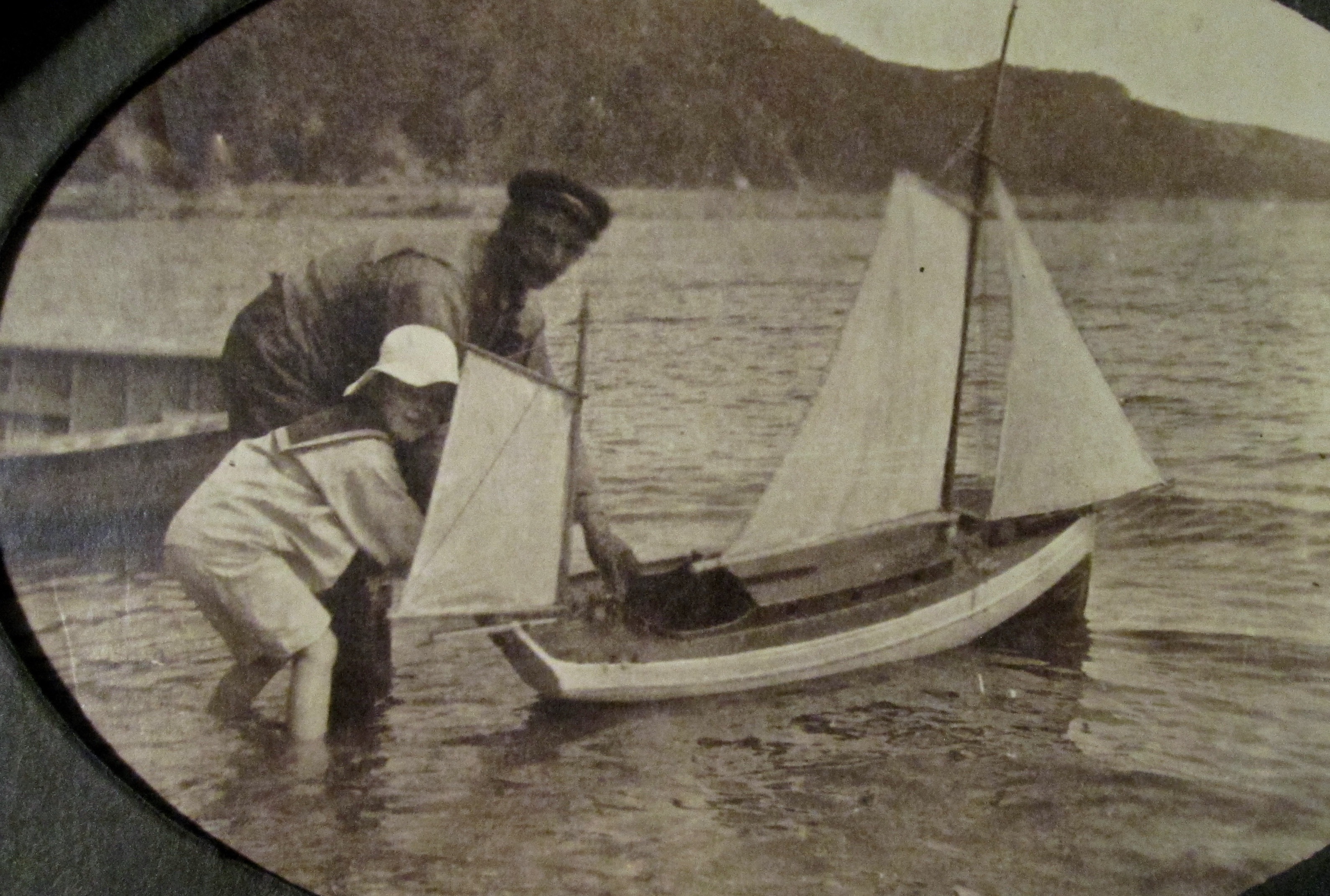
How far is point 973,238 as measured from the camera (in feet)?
8.65

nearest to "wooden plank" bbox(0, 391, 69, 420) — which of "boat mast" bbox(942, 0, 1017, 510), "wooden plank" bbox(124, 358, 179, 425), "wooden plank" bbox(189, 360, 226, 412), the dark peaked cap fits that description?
"wooden plank" bbox(124, 358, 179, 425)

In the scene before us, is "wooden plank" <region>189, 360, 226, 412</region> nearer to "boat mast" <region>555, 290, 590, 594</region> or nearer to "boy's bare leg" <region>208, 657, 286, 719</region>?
"boy's bare leg" <region>208, 657, 286, 719</region>

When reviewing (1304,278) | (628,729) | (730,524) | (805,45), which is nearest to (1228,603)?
(1304,278)

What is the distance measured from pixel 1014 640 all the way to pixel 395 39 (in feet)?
5.35

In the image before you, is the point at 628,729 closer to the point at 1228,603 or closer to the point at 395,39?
→ the point at 1228,603

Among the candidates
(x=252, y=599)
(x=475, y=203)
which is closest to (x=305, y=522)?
(x=252, y=599)

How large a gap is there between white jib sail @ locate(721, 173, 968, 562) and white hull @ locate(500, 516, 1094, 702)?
0.19 m

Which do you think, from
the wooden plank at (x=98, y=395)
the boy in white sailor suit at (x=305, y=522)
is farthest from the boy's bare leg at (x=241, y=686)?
the wooden plank at (x=98, y=395)

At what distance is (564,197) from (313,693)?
105 centimetres

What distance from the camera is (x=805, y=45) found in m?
2.61

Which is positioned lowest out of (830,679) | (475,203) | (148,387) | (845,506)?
(830,679)

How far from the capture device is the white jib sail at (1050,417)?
2.61 m

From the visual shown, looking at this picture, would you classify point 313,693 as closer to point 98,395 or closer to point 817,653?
point 98,395

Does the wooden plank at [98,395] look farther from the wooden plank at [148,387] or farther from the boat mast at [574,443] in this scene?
the boat mast at [574,443]
